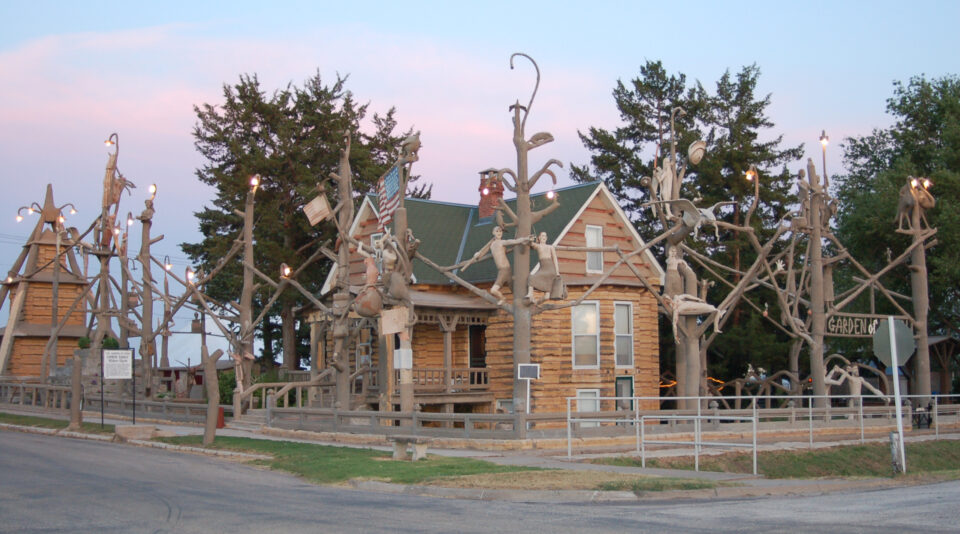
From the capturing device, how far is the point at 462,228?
3794cm

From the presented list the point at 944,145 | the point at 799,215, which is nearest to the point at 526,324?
the point at 799,215

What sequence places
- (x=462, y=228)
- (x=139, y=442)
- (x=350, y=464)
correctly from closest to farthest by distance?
1. (x=350, y=464)
2. (x=139, y=442)
3. (x=462, y=228)

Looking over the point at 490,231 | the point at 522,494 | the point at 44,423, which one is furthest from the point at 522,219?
the point at 44,423

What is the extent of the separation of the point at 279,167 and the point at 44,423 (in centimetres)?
1944

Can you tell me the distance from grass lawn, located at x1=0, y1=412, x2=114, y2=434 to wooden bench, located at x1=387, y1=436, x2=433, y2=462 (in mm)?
11776

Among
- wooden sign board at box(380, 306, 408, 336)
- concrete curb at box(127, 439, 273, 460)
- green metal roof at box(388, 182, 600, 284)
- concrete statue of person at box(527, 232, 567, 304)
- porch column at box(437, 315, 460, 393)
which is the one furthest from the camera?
green metal roof at box(388, 182, 600, 284)

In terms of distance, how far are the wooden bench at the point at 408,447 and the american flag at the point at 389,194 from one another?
7036mm

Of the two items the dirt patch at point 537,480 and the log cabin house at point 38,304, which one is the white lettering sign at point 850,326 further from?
the log cabin house at point 38,304

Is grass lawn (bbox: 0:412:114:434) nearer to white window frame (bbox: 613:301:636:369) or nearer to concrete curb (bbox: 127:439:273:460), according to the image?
concrete curb (bbox: 127:439:273:460)

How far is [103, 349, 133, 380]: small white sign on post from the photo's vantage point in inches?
1099

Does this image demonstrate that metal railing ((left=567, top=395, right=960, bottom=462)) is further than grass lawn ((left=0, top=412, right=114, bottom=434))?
No

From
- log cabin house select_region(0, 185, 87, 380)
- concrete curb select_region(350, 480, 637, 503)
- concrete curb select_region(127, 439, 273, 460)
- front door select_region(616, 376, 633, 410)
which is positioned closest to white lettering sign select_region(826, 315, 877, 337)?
front door select_region(616, 376, 633, 410)

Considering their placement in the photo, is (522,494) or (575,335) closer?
(522,494)

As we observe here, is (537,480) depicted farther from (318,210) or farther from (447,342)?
(447,342)
